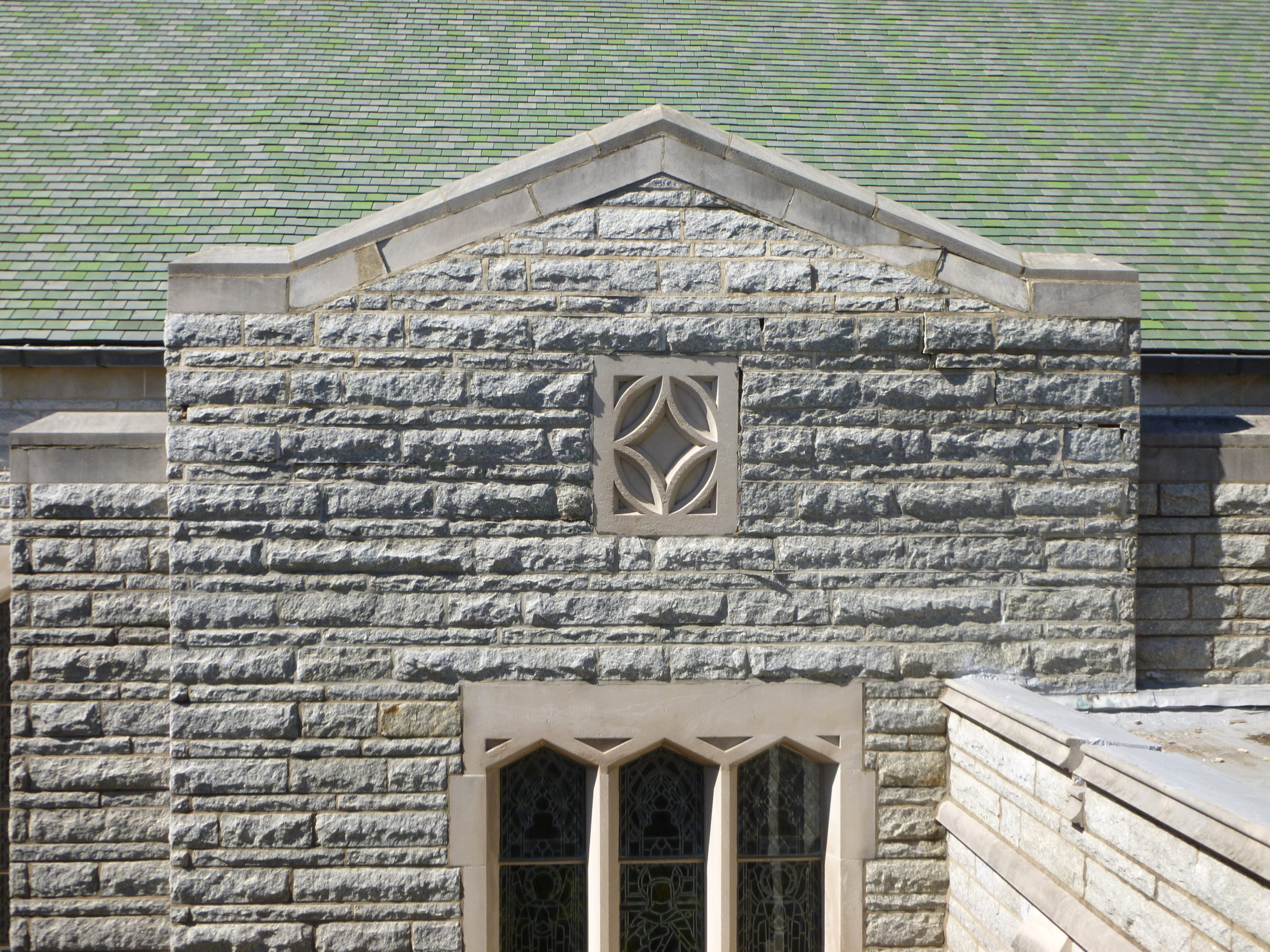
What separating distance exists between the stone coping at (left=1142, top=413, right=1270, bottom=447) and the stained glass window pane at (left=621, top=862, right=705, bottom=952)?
12.3ft

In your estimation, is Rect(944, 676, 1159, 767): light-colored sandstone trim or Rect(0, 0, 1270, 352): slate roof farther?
Rect(0, 0, 1270, 352): slate roof

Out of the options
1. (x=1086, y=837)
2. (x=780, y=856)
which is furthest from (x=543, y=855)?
(x=1086, y=837)

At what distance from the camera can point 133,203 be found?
8055mm

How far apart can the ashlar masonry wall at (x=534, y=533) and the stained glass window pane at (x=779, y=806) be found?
15.8 inches

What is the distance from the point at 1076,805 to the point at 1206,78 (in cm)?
1008

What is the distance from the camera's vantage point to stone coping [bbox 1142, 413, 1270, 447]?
Answer: 584cm

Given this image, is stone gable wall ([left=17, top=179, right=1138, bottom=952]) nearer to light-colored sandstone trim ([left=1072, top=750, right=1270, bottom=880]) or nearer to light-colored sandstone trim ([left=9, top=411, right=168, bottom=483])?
light-colored sandstone trim ([left=9, top=411, right=168, bottom=483])

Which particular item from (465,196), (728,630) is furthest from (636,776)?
(465,196)

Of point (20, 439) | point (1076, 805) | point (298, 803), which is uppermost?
point (20, 439)

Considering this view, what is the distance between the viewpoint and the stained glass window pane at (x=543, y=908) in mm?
5312

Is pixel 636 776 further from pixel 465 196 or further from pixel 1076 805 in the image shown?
pixel 465 196

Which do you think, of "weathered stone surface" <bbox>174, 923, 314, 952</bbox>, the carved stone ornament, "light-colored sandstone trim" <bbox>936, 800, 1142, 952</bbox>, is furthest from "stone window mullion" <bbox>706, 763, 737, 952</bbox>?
"weathered stone surface" <bbox>174, 923, 314, 952</bbox>

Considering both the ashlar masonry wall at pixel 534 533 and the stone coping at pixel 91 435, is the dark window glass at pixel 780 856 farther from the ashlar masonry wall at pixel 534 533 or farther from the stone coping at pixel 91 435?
the stone coping at pixel 91 435

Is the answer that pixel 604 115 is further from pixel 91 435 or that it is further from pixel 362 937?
pixel 362 937
